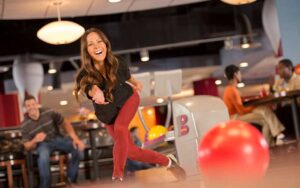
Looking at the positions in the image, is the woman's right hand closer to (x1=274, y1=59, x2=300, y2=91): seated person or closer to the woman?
the woman

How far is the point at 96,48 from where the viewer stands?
4066mm

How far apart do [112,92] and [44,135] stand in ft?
7.42

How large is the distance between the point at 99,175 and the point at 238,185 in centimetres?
528

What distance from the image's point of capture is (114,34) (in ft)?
39.7

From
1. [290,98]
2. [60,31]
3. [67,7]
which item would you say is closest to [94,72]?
[290,98]

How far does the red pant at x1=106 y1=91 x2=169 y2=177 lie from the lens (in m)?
3.88

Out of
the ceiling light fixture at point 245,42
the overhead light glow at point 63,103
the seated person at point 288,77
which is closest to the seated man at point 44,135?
the seated person at point 288,77

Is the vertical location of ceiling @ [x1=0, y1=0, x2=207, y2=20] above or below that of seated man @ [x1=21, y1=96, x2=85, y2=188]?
above

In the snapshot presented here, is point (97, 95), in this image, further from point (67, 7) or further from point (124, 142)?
point (67, 7)

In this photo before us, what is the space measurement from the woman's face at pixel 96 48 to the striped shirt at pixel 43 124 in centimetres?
217

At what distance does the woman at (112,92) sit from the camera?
3.90 metres

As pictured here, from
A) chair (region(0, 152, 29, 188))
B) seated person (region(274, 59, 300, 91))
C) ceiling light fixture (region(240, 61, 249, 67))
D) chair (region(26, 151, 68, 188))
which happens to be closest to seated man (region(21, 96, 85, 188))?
chair (region(26, 151, 68, 188))

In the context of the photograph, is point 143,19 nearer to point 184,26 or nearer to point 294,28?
point 184,26

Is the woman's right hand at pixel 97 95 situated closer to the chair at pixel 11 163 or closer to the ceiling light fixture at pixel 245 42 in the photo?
the chair at pixel 11 163
